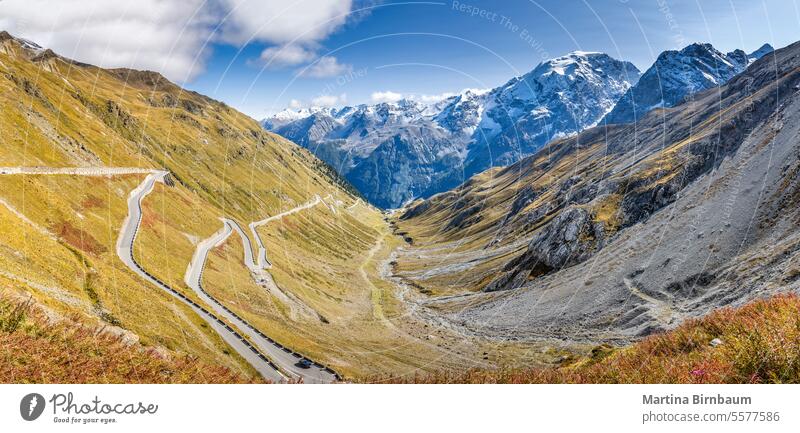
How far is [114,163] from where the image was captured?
13675cm

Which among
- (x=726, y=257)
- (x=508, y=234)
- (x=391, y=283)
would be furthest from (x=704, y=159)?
(x=391, y=283)

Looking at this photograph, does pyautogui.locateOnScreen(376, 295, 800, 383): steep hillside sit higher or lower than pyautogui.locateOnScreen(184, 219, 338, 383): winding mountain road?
higher

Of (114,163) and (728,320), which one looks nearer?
(728,320)

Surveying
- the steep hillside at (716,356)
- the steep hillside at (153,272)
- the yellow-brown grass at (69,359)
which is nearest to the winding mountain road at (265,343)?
the steep hillside at (153,272)

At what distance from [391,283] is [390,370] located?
107094 millimetres

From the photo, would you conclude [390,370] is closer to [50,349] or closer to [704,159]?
[50,349]

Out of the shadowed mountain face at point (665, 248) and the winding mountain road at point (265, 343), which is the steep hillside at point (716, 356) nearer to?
the winding mountain road at point (265, 343)
